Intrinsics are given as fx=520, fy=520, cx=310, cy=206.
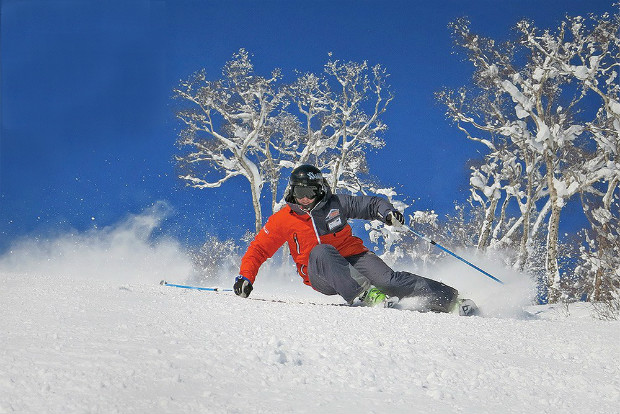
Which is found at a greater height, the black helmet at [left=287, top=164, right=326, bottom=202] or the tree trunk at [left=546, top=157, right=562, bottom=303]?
the tree trunk at [left=546, top=157, right=562, bottom=303]

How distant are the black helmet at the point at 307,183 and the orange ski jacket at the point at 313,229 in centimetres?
11

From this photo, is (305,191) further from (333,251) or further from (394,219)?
(394,219)

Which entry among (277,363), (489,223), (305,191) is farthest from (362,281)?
(489,223)

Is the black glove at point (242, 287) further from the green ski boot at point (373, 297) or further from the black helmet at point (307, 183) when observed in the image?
the green ski boot at point (373, 297)

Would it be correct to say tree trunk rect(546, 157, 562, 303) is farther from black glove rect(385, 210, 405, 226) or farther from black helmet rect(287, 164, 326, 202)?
black helmet rect(287, 164, 326, 202)

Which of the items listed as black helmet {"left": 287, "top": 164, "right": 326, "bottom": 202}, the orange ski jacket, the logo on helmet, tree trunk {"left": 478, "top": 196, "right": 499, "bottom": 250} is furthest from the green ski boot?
tree trunk {"left": 478, "top": 196, "right": 499, "bottom": 250}

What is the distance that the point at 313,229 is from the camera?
16.2 ft

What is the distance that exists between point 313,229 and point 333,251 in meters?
0.38

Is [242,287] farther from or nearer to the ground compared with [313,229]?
nearer to the ground

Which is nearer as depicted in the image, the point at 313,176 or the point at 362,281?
the point at 362,281

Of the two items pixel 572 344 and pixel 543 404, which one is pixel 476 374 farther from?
pixel 572 344

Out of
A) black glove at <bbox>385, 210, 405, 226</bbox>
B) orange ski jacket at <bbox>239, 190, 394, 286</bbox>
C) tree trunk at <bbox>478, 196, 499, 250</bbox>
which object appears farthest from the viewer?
tree trunk at <bbox>478, 196, 499, 250</bbox>

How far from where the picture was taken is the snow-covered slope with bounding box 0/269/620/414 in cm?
168

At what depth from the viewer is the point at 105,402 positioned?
157 cm
